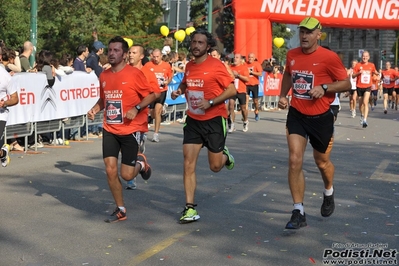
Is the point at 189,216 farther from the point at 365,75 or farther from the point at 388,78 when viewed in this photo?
the point at 388,78

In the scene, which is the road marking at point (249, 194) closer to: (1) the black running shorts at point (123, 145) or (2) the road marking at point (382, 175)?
(1) the black running shorts at point (123, 145)

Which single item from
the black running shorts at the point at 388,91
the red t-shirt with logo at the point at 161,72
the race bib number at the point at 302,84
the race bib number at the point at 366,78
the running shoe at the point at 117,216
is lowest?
the black running shorts at the point at 388,91

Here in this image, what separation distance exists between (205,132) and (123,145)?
2.74 feet

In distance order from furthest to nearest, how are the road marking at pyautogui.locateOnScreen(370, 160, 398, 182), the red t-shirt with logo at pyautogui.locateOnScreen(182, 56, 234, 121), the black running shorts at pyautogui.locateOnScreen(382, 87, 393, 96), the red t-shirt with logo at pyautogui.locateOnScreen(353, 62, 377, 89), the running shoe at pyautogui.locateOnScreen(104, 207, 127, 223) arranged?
the black running shorts at pyautogui.locateOnScreen(382, 87, 393, 96), the red t-shirt with logo at pyautogui.locateOnScreen(353, 62, 377, 89), the road marking at pyautogui.locateOnScreen(370, 160, 398, 182), the red t-shirt with logo at pyautogui.locateOnScreen(182, 56, 234, 121), the running shoe at pyautogui.locateOnScreen(104, 207, 127, 223)

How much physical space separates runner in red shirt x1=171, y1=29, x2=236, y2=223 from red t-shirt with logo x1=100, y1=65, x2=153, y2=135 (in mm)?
538

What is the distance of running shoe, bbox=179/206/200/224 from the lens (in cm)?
818

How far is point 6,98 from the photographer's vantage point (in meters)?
9.90

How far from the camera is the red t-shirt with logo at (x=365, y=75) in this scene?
23.2 m

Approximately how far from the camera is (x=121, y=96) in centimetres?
856

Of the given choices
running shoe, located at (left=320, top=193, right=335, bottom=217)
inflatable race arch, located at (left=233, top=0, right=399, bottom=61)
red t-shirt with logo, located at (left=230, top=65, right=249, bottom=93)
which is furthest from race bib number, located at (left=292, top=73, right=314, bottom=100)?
inflatable race arch, located at (left=233, top=0, right=399, bottom=61)

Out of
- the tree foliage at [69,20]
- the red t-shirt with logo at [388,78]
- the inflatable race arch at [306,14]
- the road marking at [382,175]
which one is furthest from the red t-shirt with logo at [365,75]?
the tree foliage at [69,20]

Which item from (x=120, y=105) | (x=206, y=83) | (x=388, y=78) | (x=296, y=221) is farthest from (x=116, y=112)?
(x=388, y=78)

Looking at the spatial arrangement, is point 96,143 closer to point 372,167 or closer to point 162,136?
point 162,136

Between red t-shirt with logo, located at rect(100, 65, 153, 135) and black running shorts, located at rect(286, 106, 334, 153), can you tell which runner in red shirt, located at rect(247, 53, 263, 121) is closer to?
red t-shirt with logo, located at rect(100, 65, 153, 135)
